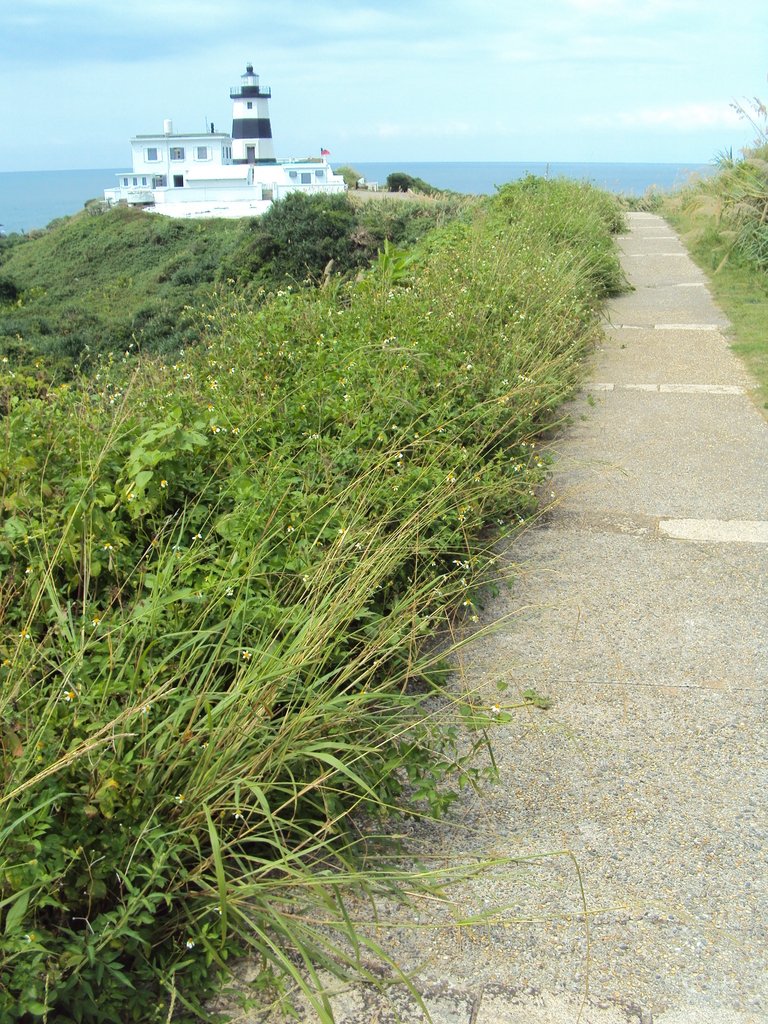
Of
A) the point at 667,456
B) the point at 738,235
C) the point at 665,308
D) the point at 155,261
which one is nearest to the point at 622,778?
the point at 667,456

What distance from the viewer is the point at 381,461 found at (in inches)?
150

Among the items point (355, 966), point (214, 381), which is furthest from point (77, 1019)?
point (214, 381)

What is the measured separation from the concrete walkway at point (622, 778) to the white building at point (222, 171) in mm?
63945

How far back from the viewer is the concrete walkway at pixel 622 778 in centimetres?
215

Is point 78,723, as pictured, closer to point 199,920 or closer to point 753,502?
point 199,920

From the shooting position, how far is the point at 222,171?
2899 inches

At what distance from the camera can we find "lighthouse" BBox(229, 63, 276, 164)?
78.2 m

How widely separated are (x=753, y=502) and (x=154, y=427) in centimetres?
313

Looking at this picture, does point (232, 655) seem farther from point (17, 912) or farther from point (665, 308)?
point (665, 308)

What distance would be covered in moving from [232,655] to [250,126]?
A: 83251 mm

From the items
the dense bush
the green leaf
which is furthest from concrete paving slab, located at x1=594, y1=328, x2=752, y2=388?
the dense bush

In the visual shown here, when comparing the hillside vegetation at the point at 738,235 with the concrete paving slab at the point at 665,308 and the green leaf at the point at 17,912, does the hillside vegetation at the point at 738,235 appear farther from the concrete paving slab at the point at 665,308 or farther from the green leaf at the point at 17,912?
the green leaf at the point at 17,912

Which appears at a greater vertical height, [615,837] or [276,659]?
[276,659]

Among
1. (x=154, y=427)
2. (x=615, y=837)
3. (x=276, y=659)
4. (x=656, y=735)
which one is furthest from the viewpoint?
(x=154, y=427)
